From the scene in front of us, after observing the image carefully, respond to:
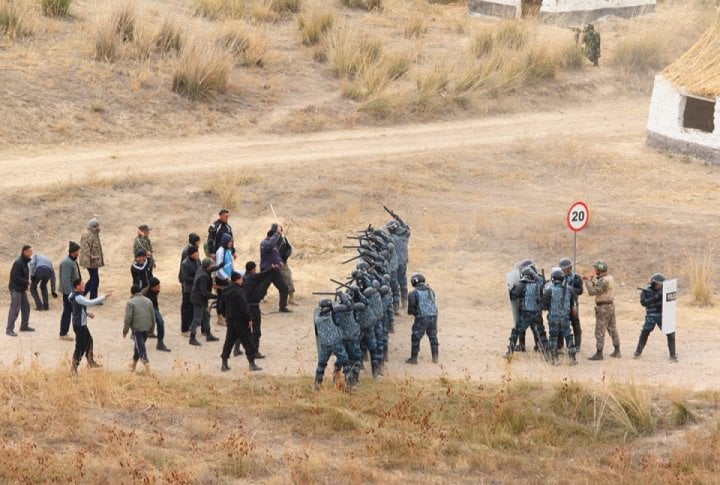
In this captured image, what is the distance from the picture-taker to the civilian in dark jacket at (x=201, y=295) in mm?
17375

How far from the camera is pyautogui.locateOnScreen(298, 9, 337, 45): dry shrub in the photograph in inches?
1173

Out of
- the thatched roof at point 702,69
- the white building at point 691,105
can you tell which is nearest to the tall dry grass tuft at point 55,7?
the white building at point 691,105

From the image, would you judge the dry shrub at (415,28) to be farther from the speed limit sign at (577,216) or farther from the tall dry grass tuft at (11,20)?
the speed limit sign at (577,216)

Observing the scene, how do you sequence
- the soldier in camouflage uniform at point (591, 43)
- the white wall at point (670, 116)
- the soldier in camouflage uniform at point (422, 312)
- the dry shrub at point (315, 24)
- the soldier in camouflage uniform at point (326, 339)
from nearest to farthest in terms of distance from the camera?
the soldier in camouflage uniform at point (326, 339) → the soldier in camouflage uniform at point (422, 312) → the white wall at point (670, 116) → the dry shrub at point (315, 24) → the soldier in camouflage uniform at point (591, 43)

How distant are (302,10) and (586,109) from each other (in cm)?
689

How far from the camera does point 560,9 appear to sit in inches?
1300

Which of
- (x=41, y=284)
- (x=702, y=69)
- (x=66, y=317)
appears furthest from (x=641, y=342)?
(x=702, y=69)

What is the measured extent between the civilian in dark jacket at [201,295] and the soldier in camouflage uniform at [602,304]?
14.9 ft

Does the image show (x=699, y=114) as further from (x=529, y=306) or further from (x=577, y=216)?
(x=529, y=306)

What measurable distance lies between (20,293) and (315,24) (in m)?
13.9

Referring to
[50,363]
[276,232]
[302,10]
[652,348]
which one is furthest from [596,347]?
[302,10]

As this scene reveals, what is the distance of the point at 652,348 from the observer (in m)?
17.3

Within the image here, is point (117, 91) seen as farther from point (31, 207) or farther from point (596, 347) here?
point (596, 347)

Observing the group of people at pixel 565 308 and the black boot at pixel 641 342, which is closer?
the group of people at pixel 565 308
